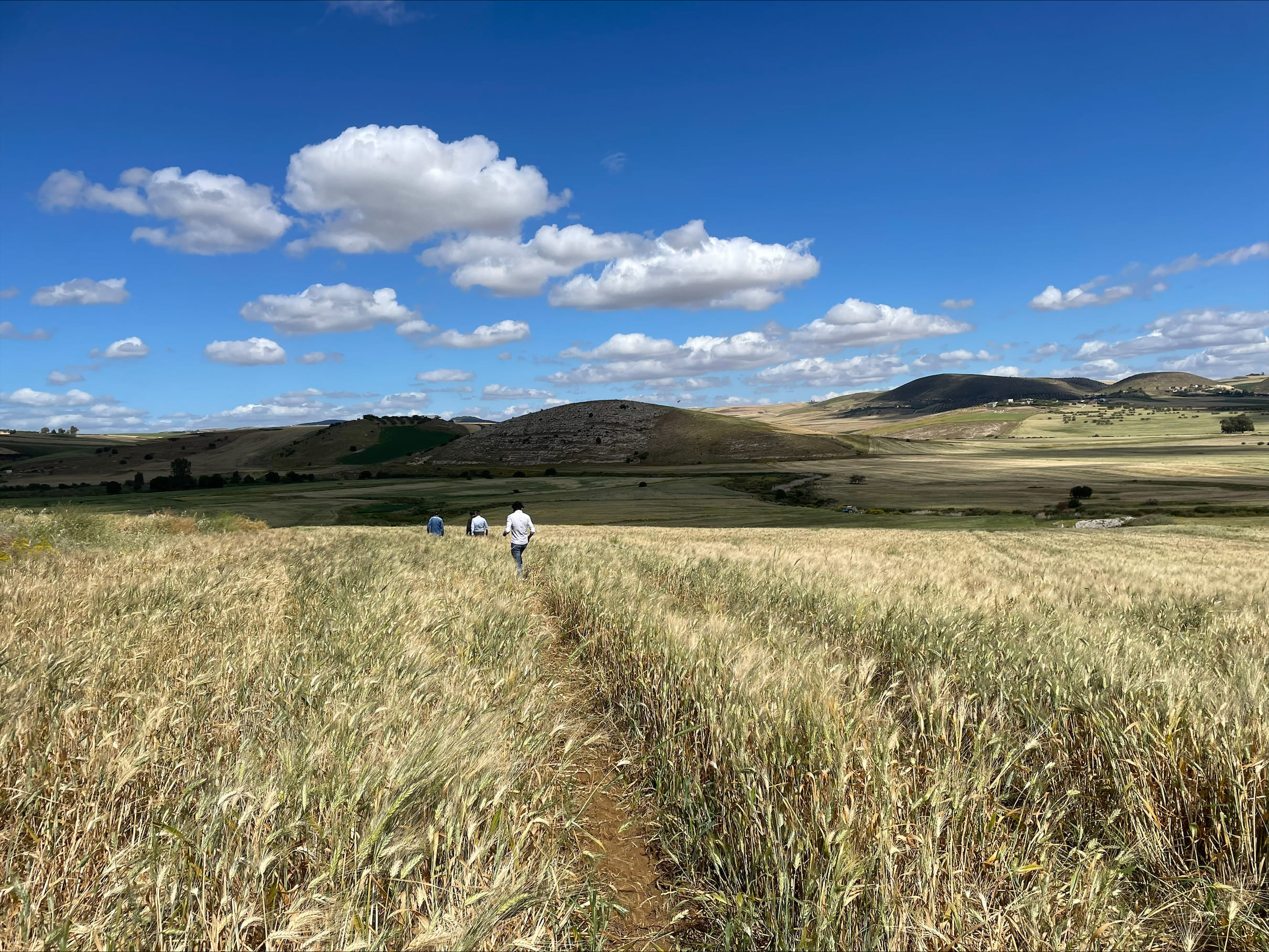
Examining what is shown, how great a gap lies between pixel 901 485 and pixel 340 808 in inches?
3444

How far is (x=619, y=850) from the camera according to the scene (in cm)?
394

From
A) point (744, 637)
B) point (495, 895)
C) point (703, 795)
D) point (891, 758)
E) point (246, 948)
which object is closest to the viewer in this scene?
point (246, 948)

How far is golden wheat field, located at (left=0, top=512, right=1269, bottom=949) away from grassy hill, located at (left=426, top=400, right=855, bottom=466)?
14022cm

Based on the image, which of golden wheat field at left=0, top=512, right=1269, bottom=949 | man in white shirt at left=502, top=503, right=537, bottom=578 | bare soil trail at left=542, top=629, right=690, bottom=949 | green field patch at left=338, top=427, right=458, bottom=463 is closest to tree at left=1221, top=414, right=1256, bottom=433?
green field patch at left=338, top=427, right=458, bottom=463

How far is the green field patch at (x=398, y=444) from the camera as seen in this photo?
160250 mm

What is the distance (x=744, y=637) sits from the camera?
6.29m

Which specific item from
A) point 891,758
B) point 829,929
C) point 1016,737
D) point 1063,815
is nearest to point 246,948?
point 829,929

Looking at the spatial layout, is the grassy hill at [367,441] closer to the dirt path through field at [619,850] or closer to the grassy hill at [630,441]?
the grassy hill at [630,441]

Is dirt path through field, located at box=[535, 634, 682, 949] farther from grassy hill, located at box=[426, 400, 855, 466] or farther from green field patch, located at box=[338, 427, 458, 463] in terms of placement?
green field patch, located at box=[338, 427, 458, 463]

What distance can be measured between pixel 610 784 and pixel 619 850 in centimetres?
72

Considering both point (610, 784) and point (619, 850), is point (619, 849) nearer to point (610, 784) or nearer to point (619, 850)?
point (619, 850)

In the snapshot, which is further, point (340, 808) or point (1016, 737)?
Answer: point (1016, 737)

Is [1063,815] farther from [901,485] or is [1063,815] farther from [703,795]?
[901,485]

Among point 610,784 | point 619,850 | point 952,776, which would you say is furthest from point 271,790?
point 952,776
